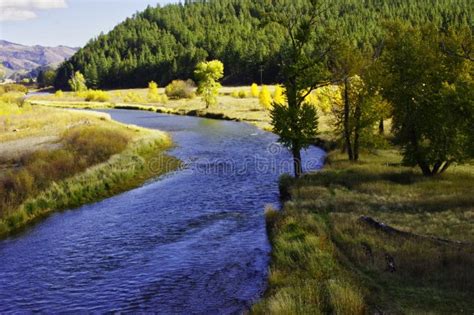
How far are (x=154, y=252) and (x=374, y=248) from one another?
36.4 ft

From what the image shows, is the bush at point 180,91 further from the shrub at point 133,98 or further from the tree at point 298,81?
the tree at point 298,81

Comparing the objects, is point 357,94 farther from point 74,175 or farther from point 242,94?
point 242,94

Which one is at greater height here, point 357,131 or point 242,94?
point 242,94

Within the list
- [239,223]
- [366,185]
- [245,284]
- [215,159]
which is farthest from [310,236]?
[215,159]

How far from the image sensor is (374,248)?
1847 centimetres

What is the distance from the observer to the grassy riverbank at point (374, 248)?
1398 centimetres

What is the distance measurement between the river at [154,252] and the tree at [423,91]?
1156 centimetres

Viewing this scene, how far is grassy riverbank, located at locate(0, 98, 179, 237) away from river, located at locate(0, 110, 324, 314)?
1.65 meters

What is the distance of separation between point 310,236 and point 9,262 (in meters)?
15.2

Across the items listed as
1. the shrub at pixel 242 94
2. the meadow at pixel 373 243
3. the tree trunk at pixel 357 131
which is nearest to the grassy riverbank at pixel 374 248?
the meadow at pixel 373 243

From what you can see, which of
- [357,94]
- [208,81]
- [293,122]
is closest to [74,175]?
[293,122]

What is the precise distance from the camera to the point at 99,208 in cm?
3133

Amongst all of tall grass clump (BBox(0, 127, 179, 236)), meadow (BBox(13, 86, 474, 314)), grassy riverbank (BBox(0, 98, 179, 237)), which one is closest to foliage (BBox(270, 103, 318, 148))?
meadow (BBox(13, 86, 474, 314))

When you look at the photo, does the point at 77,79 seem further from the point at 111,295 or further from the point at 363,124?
the point at 111,295
